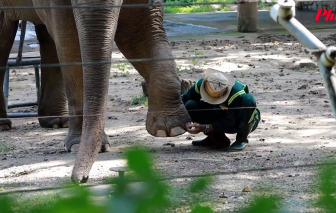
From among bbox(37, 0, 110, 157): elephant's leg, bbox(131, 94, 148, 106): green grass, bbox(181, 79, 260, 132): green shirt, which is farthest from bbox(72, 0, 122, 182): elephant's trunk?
bbox(131, 94, 148, 106): green grass

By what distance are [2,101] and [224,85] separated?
2.84 metres

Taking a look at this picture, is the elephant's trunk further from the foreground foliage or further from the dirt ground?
the foreground foliage

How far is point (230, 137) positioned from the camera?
5.88 m

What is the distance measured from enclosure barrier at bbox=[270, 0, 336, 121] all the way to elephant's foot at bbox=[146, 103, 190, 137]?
326 centimetres

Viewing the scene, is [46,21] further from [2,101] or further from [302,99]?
[302,99]

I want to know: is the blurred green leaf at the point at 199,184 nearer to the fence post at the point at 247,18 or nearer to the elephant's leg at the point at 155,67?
the elephant's leg at the point at 155,67

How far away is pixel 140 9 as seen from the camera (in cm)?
570

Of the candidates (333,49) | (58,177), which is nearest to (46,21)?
(58,177)

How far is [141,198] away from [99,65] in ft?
10.2

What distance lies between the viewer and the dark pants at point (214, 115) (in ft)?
16.8

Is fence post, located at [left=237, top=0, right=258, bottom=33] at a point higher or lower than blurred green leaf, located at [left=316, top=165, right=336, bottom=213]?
lower

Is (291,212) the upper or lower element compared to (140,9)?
upper

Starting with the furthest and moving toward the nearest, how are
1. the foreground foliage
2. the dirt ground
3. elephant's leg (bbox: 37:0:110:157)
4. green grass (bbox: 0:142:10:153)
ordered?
green grass (bbox: 0:142:10:153)
elephant's leg (bbox: 37:0:110:157)
the dirt ground
the foreground foliage

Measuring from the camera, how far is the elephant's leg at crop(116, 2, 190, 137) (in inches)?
212
